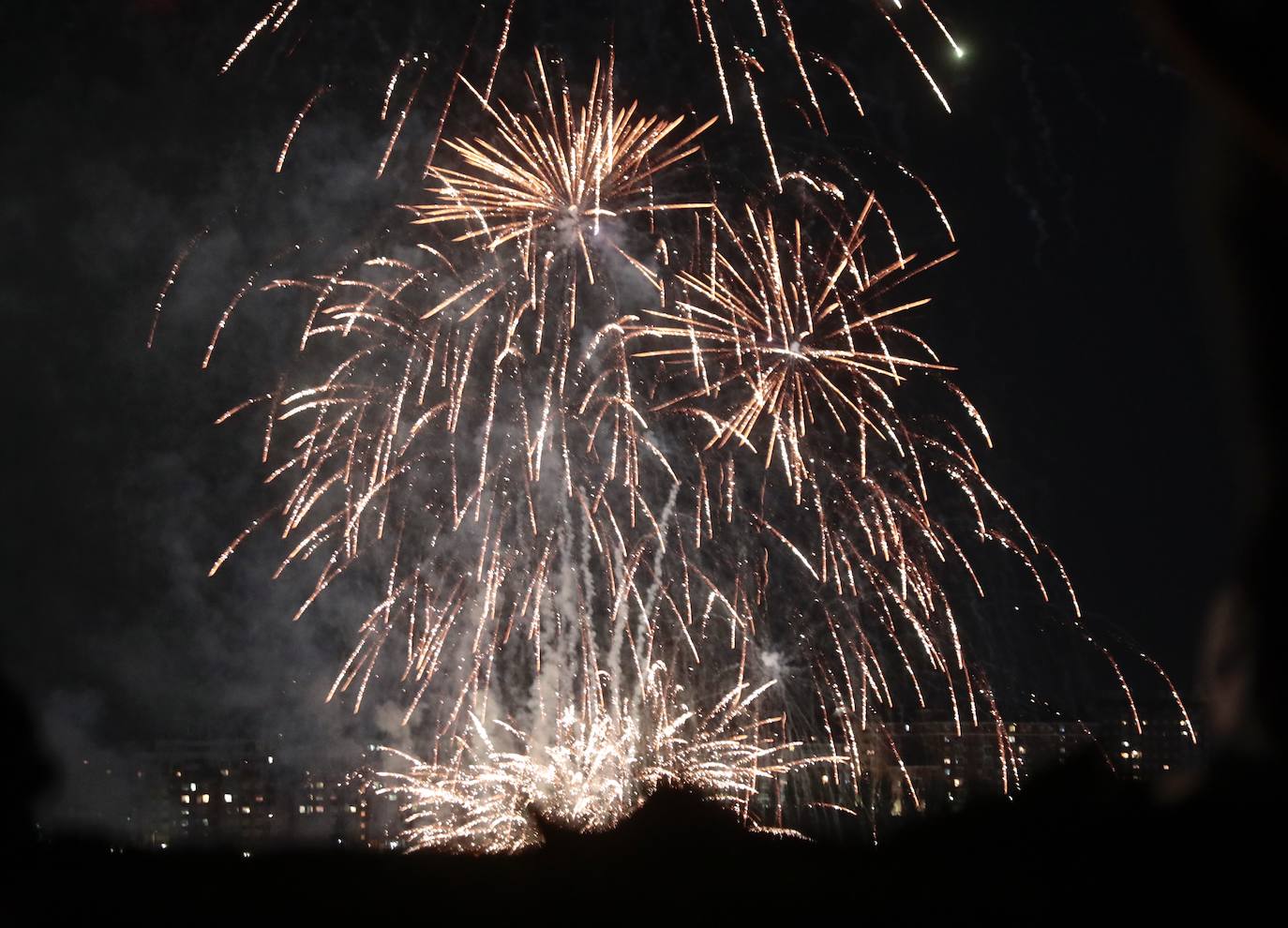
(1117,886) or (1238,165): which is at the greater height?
(1238,165)

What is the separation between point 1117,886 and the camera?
5.12 feet

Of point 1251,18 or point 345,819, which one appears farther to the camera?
point 345,819

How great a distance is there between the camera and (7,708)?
1862 mm

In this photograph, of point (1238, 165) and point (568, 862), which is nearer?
point (1238, 165)

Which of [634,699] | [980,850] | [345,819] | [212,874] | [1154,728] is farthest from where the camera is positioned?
[1154,728]

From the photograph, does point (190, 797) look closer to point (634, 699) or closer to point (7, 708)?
point (634, 699)

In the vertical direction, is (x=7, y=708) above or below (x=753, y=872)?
above

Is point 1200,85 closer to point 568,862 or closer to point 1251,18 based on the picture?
point 1251,18

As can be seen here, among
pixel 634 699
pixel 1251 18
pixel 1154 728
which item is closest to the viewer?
pixel 1251 18

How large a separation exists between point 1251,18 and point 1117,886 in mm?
1041

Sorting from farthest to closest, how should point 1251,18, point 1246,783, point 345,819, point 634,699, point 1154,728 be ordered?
point 1154,728
point 345,819
point 634,699
point 1246,783
point 1251,18

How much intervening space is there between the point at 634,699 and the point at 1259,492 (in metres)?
19.9

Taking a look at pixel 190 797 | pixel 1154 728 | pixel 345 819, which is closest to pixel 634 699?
pixel 345 819

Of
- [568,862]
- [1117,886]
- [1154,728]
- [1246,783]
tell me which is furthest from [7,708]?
[1154,728]
